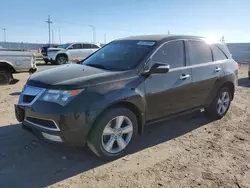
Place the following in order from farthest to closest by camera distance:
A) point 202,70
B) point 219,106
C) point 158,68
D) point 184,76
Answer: point 219,106 < point 202,70 < point 184,76 < point 158,68

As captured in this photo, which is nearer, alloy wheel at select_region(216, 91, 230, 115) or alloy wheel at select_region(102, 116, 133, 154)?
alloy wheel at select_region(102, 116, 133, 154)

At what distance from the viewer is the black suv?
10.8 ft

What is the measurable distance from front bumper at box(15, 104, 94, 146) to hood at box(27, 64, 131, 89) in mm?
385

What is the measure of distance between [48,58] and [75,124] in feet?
56.1

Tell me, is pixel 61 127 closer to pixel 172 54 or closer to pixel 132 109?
pixel 132 109

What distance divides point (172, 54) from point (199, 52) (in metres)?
0.86

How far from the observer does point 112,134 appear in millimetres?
3672

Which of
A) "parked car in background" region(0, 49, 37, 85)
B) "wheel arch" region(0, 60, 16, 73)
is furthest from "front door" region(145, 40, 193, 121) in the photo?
"wheel arch" region(0, 60, 16, 73)

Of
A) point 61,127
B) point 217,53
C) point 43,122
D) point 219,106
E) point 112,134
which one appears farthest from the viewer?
point 219,106

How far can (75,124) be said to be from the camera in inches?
128

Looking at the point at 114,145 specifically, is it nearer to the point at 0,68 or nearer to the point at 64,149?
the point at 64,149

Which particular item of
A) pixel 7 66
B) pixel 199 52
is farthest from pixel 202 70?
pixel 7 66

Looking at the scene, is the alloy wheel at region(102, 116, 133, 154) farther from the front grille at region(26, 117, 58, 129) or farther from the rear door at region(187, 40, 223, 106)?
the rear door at region(187, 40, 223, 106)

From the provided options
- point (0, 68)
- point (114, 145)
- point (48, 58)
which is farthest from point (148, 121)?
point (48, 58)
